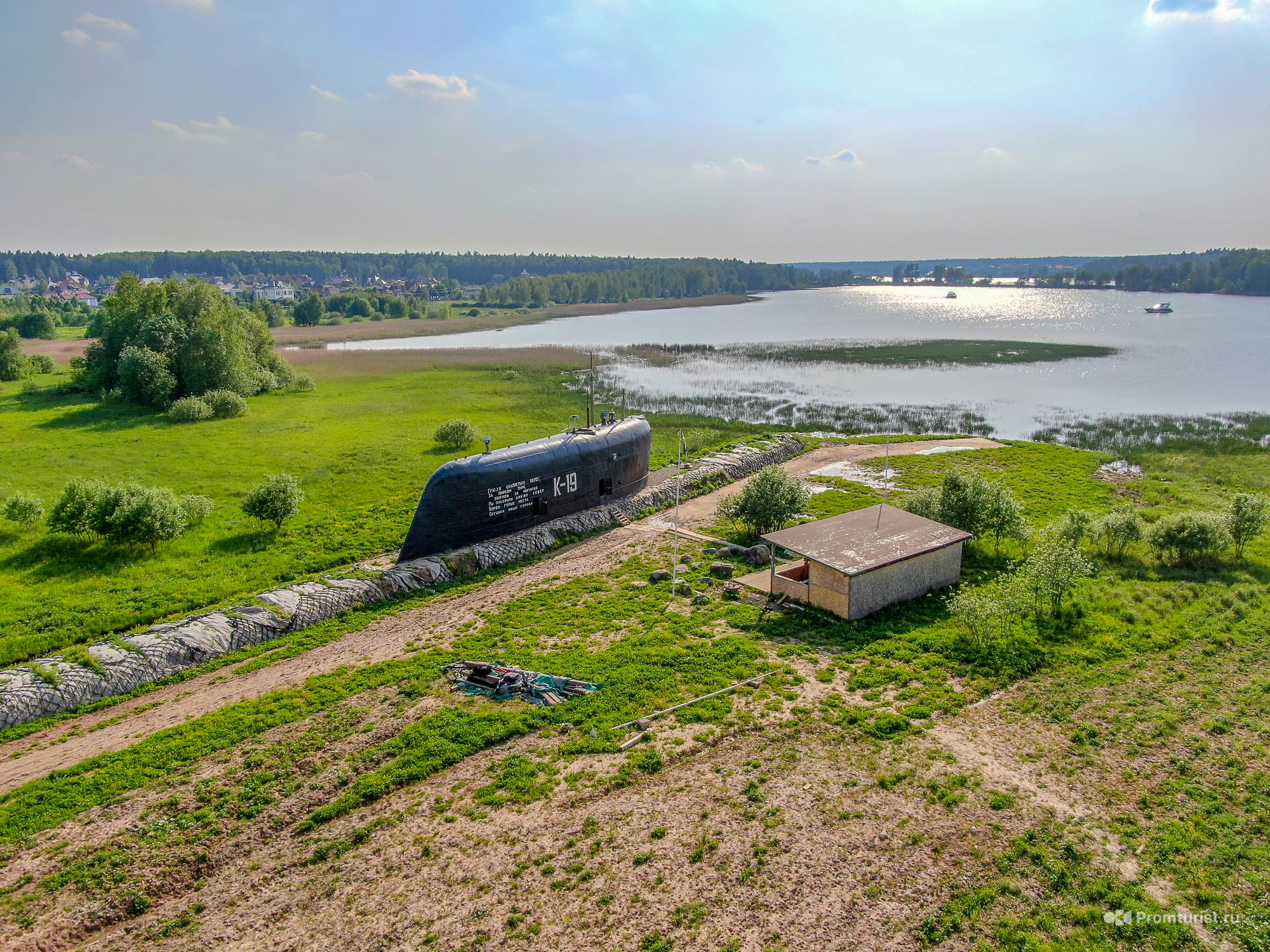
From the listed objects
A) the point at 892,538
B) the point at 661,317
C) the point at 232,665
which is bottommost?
the point at 232,665

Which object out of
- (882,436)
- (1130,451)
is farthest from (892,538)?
(1130,451)

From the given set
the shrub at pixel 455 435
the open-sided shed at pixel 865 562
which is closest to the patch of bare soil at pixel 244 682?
the open-sided shed at pixel 865 562

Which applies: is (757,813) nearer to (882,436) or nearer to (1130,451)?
(882,436)

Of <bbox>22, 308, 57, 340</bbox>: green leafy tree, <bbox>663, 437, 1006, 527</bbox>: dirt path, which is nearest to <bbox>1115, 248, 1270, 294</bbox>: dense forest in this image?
<bbox>663, 437, 1006, 527</bbox>: dirt path

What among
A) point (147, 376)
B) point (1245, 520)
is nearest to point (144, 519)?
point (147, 376)

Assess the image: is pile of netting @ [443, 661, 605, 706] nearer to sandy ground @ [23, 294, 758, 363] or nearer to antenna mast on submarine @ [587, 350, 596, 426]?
antenna mast on submarine @ [587, 350, 596, 426]
